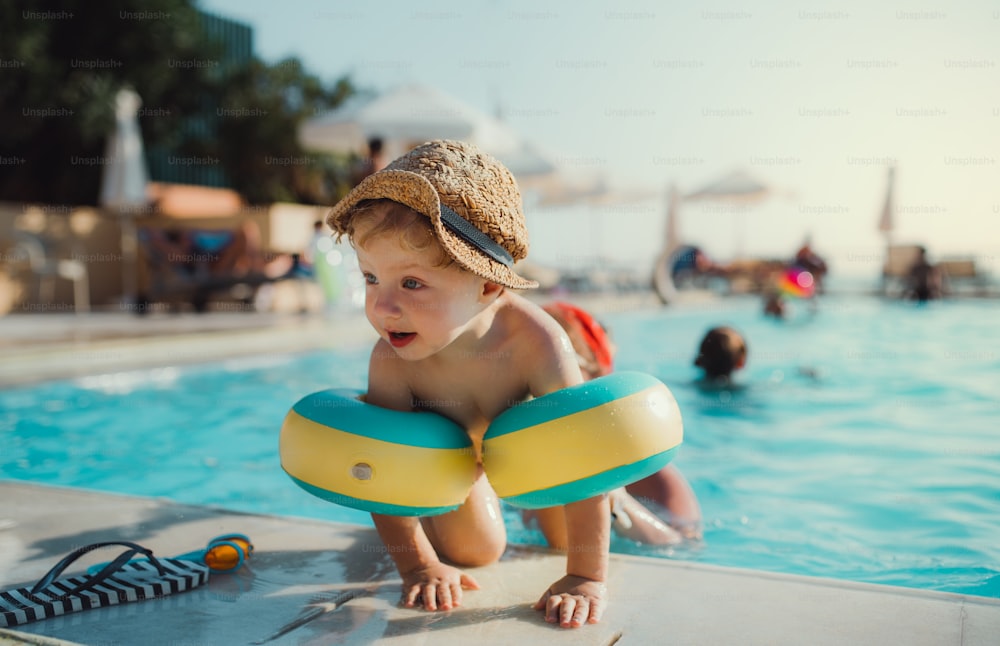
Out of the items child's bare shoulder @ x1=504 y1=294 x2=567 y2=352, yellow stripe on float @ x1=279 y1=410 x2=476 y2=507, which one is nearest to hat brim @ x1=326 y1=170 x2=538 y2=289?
child's bare shoulder @ x1=504 y1=294 x2=567 y2=352

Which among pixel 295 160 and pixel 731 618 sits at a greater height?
pixel 295 160

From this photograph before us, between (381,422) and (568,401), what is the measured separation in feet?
1.69

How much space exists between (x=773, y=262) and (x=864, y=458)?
895 inches

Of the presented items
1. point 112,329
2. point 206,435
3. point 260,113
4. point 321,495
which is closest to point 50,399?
point 206,435

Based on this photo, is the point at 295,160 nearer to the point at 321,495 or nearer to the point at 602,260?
the point at 602,260

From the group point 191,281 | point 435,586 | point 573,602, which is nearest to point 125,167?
point 191,281

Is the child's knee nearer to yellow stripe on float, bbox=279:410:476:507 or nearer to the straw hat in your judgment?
yellow stripe on float, bbox=279:410:476:507

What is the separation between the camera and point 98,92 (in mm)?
17844

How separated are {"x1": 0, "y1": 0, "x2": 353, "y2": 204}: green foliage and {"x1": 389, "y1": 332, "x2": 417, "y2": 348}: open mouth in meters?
17.3

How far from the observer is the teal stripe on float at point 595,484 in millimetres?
2283

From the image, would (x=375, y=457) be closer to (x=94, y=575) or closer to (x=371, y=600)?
(x=371, y=600)

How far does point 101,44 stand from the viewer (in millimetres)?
18547

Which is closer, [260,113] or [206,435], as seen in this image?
[206,435]

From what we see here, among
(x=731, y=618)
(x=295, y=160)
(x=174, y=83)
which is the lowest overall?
(x=731, y=618)
